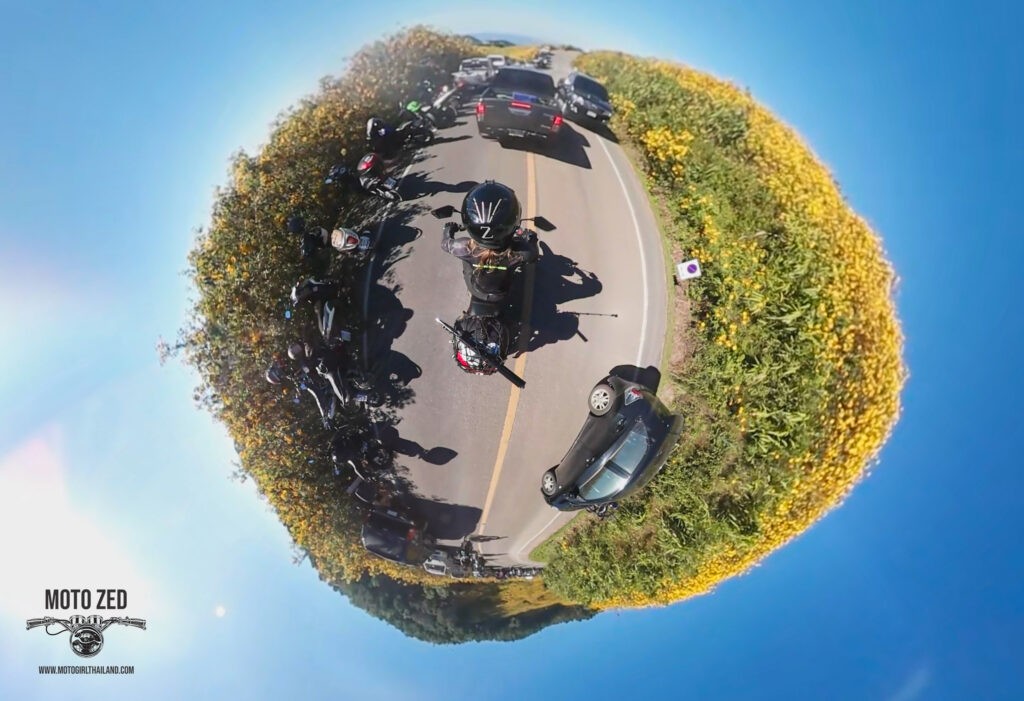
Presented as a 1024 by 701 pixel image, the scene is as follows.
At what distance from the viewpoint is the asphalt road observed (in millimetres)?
6668

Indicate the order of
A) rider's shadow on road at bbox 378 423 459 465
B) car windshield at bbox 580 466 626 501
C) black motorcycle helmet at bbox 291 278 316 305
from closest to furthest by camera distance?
black motorcycle helmet at bbox 291 278 316 305
car windshield at bbox 580 466 626 501
rider's shadow on road at bbox 378 423 459 465

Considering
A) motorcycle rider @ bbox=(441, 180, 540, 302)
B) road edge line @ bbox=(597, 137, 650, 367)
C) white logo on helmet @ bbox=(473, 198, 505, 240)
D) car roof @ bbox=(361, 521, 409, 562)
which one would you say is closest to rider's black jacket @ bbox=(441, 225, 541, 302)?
motorcycle rider @ bbox=(441, 180, 540, 302)

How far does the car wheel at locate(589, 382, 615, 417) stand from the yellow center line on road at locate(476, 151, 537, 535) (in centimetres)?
123

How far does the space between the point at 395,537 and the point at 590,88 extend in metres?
8.22

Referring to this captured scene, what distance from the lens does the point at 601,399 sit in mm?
6516

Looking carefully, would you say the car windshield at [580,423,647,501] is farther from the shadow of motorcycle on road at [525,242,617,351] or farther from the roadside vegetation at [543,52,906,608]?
the shadow of motorcycle on road at [525,242,617,351]

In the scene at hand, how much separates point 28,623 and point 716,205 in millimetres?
12866

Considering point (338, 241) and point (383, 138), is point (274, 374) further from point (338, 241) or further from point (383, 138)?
point (383, 138)

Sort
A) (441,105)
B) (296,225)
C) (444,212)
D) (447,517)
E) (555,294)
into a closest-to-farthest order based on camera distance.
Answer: (444,212), (296,225), (555,294), (441,105), (447,517)

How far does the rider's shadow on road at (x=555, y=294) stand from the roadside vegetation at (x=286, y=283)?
9.59 ft

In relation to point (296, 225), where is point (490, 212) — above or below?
below

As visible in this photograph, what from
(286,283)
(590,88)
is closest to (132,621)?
(286,283)

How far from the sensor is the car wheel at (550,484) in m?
6.58

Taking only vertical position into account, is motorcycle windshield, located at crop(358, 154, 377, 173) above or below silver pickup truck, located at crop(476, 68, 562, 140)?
below
